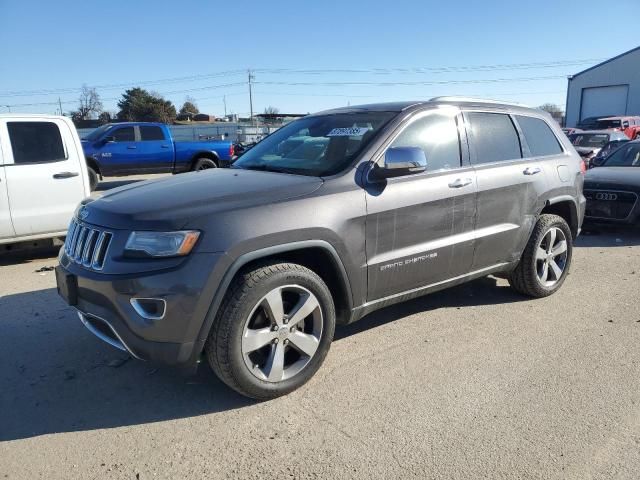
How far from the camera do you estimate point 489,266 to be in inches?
174

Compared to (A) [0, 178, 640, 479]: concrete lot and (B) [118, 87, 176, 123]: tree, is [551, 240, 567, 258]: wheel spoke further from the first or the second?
(B) [118, 87, 176, 123]: tree

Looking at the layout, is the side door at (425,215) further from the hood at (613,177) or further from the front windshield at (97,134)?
the front windshield at (97,134)

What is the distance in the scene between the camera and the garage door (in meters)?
41.7

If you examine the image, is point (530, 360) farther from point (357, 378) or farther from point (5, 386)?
point (5, 386)

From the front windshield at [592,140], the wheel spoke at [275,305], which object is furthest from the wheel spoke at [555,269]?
the front windshield at [592,140]

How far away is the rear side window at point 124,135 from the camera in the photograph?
1498 cm

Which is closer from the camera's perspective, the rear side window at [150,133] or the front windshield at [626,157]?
the front windshield at [626,157]

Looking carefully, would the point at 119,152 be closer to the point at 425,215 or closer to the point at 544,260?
the point at 544,260

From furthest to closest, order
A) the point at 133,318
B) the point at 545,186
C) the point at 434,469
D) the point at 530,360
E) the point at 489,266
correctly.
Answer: the point at 545,186 < the point at 489,266 < the point at 530,360 < the point at 133,318 < the point at 434,469

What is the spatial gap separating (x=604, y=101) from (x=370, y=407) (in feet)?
156

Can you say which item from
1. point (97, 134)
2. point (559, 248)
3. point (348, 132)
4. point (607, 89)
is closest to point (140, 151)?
point (97, 134)

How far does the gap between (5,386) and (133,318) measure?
129cm

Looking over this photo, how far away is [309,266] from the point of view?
11.3ft

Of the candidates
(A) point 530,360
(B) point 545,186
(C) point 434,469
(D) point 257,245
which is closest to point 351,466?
(C) point 434,469
